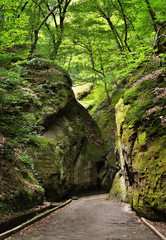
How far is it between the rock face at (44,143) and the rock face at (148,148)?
4.45 m

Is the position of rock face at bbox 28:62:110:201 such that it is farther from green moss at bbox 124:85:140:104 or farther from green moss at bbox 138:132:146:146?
green moss at bbox 138:132:146:146

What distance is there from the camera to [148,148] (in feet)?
24.5

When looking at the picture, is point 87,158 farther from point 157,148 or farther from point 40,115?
point 157,148

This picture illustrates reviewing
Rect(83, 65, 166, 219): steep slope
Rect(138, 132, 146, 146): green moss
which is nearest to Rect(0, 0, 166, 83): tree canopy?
Rect(83, 65, 166, 219): steep slope

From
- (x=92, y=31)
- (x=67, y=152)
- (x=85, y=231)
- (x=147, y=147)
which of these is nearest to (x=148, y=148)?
(x=147, y=147)

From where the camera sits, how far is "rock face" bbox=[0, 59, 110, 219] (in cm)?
692

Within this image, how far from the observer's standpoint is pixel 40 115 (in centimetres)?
1359

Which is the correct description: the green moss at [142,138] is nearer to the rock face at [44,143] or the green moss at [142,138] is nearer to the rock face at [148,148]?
the rock face at [148,148]

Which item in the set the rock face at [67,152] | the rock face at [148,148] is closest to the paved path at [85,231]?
the rock face at [148,148]

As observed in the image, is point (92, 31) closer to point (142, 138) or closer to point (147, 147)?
point (142, 138)

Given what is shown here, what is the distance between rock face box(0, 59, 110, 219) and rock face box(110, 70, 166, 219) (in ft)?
14.6

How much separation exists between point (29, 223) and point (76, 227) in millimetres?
1586

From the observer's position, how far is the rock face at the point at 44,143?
6918 millimetres

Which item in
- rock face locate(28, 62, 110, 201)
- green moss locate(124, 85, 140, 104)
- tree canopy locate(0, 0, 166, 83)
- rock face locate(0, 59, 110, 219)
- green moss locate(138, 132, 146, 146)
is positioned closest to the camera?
tree canopy locate(0, 0, 166, 83)
